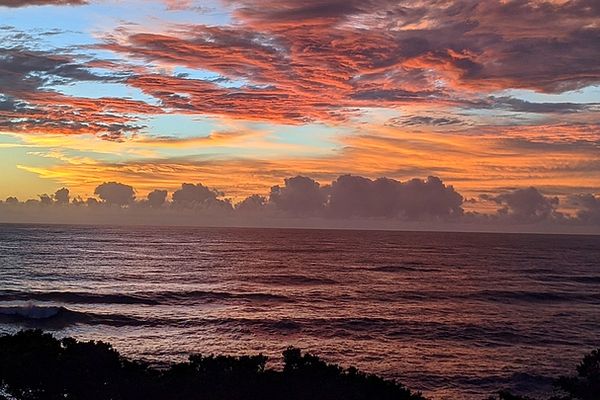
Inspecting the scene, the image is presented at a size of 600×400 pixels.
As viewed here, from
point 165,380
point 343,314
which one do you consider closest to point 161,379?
point 165,380

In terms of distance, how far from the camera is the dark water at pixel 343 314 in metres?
39.8

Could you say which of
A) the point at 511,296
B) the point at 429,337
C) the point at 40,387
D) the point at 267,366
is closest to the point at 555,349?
the point at 429,337

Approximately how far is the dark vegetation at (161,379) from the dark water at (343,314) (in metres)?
14.6

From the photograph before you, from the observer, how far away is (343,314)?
5850 centimetres

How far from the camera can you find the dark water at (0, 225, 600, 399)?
39.8 meters

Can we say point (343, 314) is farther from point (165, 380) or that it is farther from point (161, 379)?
point (165, 380)

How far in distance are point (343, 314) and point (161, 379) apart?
3983cm

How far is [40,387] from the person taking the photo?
19.2 metres

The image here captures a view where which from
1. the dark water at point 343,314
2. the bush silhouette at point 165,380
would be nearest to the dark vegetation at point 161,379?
the bush silhouette at point 165,380

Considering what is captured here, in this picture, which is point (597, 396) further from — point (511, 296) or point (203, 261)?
point (203, 261)

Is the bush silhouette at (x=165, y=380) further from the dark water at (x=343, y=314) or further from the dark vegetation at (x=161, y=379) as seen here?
the dark water at (x=343, y=314)

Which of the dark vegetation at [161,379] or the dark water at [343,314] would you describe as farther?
the dark water at [343,314]

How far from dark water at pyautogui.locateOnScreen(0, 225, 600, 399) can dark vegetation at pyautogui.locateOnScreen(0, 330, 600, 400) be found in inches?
573

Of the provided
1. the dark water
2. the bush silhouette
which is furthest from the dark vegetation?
the dark water
